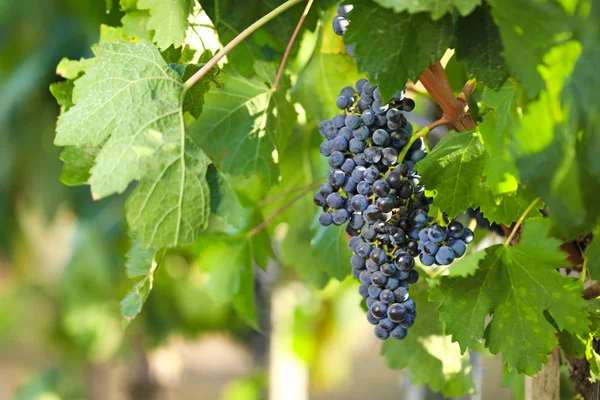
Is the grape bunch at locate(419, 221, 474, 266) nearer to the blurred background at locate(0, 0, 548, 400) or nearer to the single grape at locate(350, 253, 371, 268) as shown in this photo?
the single grape at locate(350, 253, 371, 268)

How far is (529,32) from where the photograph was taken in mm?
346

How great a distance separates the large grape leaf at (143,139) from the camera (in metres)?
0.43

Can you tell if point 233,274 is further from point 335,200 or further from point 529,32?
point 529,32

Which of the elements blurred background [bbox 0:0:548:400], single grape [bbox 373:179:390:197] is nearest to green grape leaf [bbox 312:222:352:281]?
single grape [bbox 373:179:390:197]

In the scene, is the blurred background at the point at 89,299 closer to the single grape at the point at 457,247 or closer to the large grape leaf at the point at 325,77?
the large grape leaf at the point at 325,77

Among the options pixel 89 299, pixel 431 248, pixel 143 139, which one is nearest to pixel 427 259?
pixel 431 248

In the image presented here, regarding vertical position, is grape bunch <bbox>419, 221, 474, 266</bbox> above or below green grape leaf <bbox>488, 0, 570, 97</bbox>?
below

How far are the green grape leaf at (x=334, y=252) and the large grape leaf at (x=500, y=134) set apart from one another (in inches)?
9.5

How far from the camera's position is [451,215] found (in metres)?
0.46

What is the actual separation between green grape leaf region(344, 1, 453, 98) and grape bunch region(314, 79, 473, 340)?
64 mm

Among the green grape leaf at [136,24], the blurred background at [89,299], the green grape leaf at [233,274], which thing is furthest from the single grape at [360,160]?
the blurred background at [89,299]

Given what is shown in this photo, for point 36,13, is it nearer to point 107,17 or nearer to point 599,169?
point 107,17

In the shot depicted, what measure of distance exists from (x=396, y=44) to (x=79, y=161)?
26 cm

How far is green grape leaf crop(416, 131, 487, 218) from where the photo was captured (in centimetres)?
46
